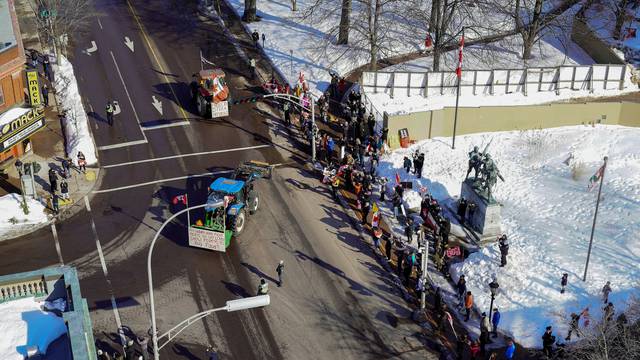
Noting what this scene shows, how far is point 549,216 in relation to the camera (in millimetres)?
42812

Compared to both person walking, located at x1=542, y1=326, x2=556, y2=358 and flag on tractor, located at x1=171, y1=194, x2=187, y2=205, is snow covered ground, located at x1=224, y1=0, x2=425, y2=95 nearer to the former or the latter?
flag on tractor, located at x1=171, y1=194, x2=187, y2=205

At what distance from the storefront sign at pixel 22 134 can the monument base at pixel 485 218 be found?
26.1 m

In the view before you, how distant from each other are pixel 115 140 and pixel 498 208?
25.1 meters

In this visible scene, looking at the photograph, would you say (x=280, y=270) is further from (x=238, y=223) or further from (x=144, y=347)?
(x=144, y=347)

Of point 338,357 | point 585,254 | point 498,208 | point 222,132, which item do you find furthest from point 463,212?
point 222,132

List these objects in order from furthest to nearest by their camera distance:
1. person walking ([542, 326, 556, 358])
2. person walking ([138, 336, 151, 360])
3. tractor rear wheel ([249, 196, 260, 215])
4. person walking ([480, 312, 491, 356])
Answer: tractor rear wheel ([249, 196, 260, 215]), person walking ([480, 312, 491, 356]), person walking ([542, 326, 556, 358]), person walking ([138, 336, 151, 360])

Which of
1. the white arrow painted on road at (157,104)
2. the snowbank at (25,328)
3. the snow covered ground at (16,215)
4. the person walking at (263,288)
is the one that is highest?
the snowbank at (25,328)

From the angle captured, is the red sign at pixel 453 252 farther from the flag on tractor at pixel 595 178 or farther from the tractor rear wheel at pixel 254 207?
the tractor rear wheel at pixel 254 207

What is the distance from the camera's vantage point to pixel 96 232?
41.4m

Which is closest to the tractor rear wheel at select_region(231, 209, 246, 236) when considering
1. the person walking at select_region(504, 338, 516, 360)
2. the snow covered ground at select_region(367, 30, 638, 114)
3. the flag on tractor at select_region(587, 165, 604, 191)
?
the person walking at select_region(504, 338, 516, 360)

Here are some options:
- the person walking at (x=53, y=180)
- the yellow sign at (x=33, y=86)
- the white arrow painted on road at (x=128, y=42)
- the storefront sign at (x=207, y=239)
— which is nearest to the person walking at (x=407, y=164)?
the storefront sign at (x=207, y=239)

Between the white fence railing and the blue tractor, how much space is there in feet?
48.0

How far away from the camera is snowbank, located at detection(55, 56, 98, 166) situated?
48625 millimetres

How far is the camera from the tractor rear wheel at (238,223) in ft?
130
